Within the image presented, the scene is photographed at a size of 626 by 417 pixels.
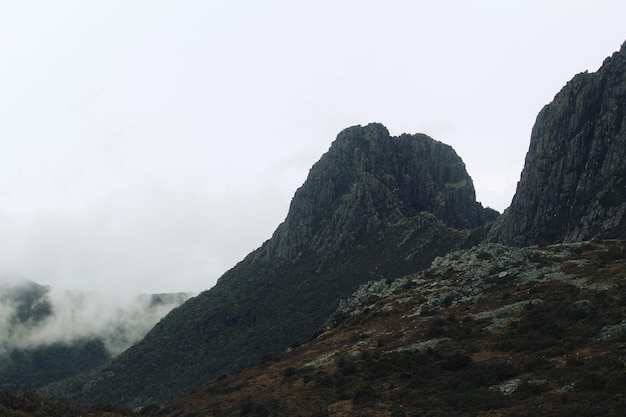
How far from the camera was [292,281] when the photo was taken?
546 ft

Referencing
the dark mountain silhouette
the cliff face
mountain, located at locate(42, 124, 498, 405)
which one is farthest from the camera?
mountain, located at locate(42, 124, 498, 405)

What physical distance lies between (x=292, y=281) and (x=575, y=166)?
95.7m

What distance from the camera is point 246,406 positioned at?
40.4m

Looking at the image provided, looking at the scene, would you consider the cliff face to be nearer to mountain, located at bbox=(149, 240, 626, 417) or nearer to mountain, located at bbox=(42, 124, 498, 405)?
mountain, located at bbox=(42, 124, 498, 405)

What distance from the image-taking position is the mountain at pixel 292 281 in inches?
5320

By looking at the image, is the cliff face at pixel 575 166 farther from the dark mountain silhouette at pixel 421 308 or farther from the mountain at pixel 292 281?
the mountain at pixel 292 281

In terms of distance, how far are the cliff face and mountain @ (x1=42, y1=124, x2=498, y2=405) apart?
2297cm

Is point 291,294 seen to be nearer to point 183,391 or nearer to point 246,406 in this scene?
point 183,391

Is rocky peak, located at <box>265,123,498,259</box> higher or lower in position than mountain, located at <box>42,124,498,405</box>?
higher

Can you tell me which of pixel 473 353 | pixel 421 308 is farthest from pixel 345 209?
pixel 473 353

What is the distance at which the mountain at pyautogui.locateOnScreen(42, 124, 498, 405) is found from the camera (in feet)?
443

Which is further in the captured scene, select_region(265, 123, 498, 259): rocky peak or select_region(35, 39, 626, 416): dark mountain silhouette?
select_region(265, 123, 498, 259): rocky peak

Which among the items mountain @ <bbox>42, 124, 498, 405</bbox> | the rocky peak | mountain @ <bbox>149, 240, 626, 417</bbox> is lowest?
mountain @ <bbox>149, 240, 626, 417</bbox>

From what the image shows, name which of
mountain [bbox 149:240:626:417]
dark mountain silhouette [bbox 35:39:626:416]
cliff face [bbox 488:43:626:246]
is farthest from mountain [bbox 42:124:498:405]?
mountain [bbox 149:240:626:417]
